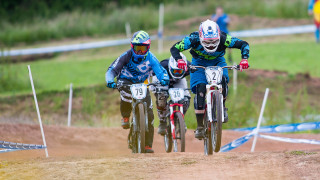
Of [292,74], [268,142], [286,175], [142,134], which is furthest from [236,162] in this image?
[292,74]

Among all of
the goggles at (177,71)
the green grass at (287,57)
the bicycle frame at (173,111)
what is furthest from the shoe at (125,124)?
A: the green grass at (287,57)

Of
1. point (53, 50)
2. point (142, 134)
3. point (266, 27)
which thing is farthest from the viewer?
point (266, 27)

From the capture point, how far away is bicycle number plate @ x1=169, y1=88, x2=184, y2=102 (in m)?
11.6

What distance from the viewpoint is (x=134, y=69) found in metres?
11.7

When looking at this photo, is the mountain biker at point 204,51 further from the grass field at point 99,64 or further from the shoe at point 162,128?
the grass field at point 99,64

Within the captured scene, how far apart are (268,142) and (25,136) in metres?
4.92

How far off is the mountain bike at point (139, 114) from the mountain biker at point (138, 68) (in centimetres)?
22

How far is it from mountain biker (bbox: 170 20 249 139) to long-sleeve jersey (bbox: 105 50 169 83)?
28.7 inches

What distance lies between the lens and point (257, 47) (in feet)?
93.9

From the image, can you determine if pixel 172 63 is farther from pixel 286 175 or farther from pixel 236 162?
pixel 286 175

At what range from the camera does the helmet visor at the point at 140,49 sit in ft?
37.2

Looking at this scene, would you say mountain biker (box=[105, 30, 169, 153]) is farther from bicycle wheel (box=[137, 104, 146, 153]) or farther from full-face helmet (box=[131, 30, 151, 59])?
bicycle wheel (box=[137, 104, 146, 153])

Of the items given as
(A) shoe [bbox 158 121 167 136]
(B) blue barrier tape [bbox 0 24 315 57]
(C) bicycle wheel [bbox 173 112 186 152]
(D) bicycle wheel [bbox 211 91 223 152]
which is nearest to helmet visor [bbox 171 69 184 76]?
(C) bicycle wheel [bbox 173 112 186 152]

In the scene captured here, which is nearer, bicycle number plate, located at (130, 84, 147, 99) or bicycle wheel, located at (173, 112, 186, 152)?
bicycle number plate, located at (130, 84, 147, 99)
